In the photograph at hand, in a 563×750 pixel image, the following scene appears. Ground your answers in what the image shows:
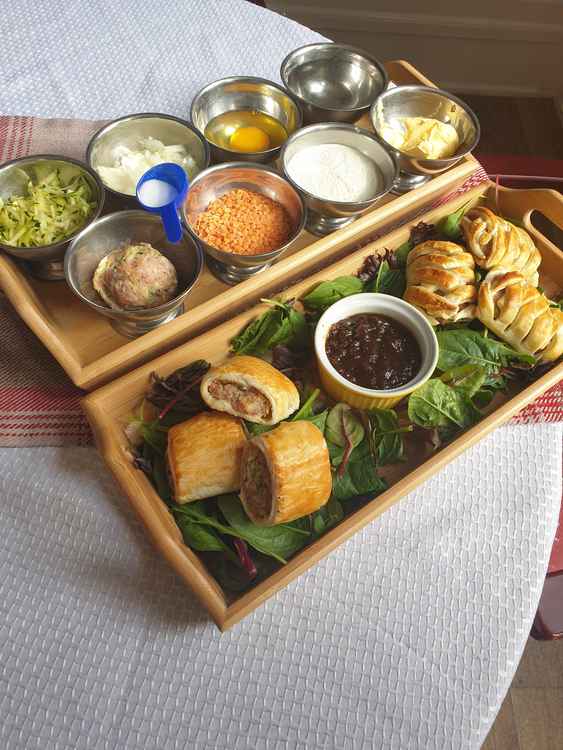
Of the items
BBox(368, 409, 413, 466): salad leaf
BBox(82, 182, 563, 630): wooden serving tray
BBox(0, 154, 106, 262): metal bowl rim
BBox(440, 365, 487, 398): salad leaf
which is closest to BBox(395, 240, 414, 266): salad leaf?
BBox(82, 182, 563, 630): wooden serving tray

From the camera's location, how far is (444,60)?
385 centimetres

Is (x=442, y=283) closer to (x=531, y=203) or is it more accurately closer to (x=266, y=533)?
(x=531, y=203)

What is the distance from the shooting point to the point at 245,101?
208 centimetres

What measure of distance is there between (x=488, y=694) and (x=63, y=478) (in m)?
1.06

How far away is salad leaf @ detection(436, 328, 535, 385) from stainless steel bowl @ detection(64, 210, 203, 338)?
702mm

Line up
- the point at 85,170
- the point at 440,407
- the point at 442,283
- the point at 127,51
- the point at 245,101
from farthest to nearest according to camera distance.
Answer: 1. the point at 127,51
2. the point at 245,101
3. the point at 85,170
4. the point at 442,283
5. the point at 440,407

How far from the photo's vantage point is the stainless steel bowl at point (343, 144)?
1718mm

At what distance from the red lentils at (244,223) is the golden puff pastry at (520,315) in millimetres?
608

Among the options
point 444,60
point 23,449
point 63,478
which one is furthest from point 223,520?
point 444,60

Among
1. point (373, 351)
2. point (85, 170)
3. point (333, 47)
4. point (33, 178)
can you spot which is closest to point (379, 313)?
point (373, 351)

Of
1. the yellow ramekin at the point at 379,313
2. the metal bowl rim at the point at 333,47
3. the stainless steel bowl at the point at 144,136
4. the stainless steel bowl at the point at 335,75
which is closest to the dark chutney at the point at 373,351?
the yellow ramekin at the point at 379,313

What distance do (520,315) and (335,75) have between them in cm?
125

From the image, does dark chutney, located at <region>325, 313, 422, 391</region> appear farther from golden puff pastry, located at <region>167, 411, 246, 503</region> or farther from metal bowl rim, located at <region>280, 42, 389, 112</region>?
metal bowl rim, located at <region>280, 42, 389, 112</region>

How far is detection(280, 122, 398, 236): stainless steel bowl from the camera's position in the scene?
1718 millimetres
